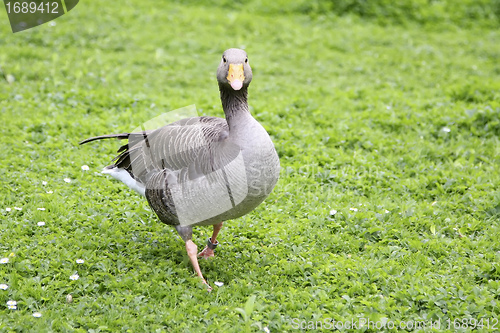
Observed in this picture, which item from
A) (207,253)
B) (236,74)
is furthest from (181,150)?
(207,253)

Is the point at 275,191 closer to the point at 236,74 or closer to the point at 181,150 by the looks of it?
the point at 181,150

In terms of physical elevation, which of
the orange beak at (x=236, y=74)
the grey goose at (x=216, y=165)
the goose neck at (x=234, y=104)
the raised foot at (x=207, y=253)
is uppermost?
the orange beak at (x=236, y=74)

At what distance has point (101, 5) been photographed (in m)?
10.9

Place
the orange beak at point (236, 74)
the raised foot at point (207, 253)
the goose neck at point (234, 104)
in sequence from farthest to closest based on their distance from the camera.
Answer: the raised foot at point (207, 253) → the goose neck at point (234, 104) → the orange beak at point (236, 74)

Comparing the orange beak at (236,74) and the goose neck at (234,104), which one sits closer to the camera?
the orange beak at (236,74)

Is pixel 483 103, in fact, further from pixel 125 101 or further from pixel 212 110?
pixel 125 101

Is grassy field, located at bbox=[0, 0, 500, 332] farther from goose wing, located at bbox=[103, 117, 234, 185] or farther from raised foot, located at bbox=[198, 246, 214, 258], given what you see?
goose wing, located at bbox=[103, 117, 234, 185]

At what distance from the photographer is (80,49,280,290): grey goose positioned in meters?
3.78

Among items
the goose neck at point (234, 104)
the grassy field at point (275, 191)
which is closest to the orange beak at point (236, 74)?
the goose neck at point (234, 104)

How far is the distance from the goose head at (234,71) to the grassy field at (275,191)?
1.55 m

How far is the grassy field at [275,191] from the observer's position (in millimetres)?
3820

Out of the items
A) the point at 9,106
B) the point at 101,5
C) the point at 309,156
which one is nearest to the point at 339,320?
the point at 309,156

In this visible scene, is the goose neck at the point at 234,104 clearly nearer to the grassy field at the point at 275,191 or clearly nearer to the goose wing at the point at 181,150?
the goose wing at the point at 181,150

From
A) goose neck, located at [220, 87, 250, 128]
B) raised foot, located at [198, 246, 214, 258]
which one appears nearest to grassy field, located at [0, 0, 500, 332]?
raised foot, located at [198, 246, 214, 258]
